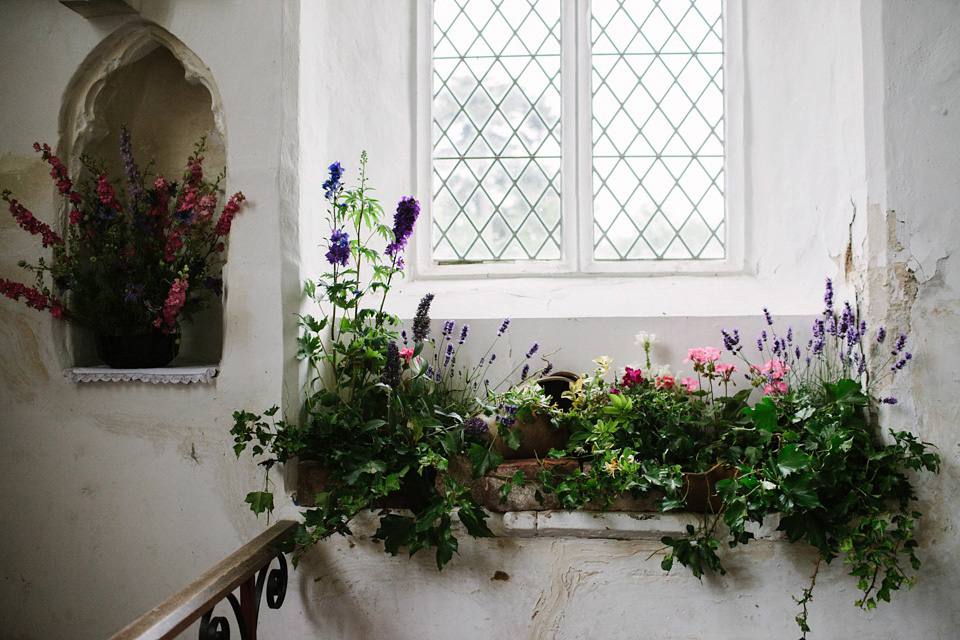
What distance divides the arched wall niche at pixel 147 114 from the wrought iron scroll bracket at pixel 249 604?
2.90ft

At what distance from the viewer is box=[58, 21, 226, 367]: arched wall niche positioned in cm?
202

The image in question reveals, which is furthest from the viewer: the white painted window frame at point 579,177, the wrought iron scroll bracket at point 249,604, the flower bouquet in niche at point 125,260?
the white painted window frame at point 579,177

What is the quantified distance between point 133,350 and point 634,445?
5.46 feet

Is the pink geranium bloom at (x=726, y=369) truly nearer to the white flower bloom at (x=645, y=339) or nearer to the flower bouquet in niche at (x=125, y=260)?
the white flower bloom at (x=645, y=339)

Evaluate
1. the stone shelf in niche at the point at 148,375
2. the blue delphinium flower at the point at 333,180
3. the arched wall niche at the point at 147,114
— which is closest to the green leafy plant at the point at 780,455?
the blue delphinium flower at the point at 333,180

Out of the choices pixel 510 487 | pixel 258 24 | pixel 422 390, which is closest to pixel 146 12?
pixel 258 24

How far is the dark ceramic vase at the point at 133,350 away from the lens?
201 centimetres

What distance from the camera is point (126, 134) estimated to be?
6.57ft

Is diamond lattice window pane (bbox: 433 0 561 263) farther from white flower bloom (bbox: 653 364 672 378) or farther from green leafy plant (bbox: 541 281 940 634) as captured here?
green leafy plant (bbox: 541 281 940 634)

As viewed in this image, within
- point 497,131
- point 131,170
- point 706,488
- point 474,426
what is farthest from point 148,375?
point 706,488

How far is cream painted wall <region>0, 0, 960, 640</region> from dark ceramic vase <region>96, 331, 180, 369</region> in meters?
0.10

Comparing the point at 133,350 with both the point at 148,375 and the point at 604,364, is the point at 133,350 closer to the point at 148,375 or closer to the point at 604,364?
the point at 148,375

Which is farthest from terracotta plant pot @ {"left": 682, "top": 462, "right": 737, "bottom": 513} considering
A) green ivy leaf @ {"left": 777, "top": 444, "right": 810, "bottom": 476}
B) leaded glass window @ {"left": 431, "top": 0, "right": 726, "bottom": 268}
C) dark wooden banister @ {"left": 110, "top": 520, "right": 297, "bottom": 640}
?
Answer: dark wooden banister @ {"left": 110, "top": 520, "right": 297, "bottom": 640}

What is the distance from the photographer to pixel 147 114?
89.3 inches
